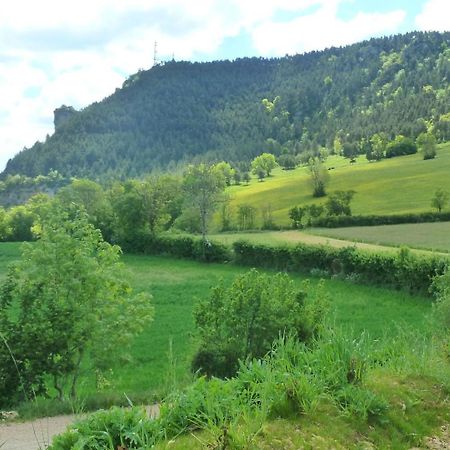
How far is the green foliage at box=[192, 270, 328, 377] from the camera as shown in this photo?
15445 mm

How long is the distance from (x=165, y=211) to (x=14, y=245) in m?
21.0

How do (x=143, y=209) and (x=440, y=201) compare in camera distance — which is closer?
(x=143, y=209)

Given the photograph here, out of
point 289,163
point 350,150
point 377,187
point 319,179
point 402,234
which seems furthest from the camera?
point 289,163

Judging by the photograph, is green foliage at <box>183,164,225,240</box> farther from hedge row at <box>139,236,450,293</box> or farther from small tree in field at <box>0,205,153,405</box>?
small tree in field at <box>0,205,153,405</box>

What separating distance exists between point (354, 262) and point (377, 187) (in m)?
69.6

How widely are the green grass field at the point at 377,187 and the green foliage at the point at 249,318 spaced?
225 feet

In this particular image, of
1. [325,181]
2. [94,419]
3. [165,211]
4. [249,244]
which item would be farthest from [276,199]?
[94,419]

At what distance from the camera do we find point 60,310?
48.2 ft

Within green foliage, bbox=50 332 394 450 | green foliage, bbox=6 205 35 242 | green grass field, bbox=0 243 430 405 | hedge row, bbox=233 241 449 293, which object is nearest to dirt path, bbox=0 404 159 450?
green grass field, bbox=0 243 430 405

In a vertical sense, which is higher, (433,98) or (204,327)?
(433,98)

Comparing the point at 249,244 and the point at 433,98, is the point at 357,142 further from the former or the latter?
the point at 249,244

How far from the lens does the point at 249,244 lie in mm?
57219

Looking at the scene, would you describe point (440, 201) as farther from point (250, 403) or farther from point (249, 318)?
point (250, 403)

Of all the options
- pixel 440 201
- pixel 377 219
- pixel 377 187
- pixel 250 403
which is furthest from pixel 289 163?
pixel 250 403
